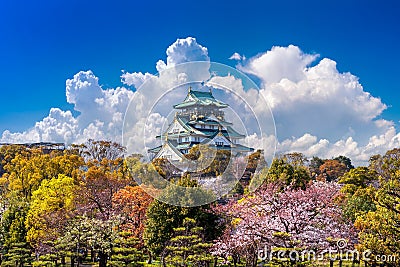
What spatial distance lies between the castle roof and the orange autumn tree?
5243 mm

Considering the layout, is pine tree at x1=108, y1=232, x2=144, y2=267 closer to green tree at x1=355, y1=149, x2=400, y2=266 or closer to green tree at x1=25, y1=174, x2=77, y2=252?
green tree at x1=25, y1=174, x2=77, y2=252

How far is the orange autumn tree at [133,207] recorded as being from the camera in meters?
16.2

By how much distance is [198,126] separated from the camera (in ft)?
47.4

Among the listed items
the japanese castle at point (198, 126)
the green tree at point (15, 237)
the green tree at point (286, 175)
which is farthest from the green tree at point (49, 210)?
the green tree at point (286, 175)

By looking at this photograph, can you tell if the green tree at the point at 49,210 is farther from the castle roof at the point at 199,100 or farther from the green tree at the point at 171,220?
the castle roof at the point at 199,100

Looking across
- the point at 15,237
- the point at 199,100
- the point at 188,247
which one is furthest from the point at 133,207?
the point at 199,100

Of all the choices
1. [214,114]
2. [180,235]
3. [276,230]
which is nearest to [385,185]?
[276,230]

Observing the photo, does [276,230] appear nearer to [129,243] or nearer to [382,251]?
[382,251]

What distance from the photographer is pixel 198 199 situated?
1366 centimetres

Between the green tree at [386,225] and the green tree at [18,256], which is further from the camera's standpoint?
the green tree at [18,256]

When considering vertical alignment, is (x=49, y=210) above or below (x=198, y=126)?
below

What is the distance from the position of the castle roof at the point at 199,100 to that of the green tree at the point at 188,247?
3577mm

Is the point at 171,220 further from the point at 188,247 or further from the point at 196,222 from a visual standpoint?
the point at 188,247

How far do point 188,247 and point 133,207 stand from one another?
13.1 feet
